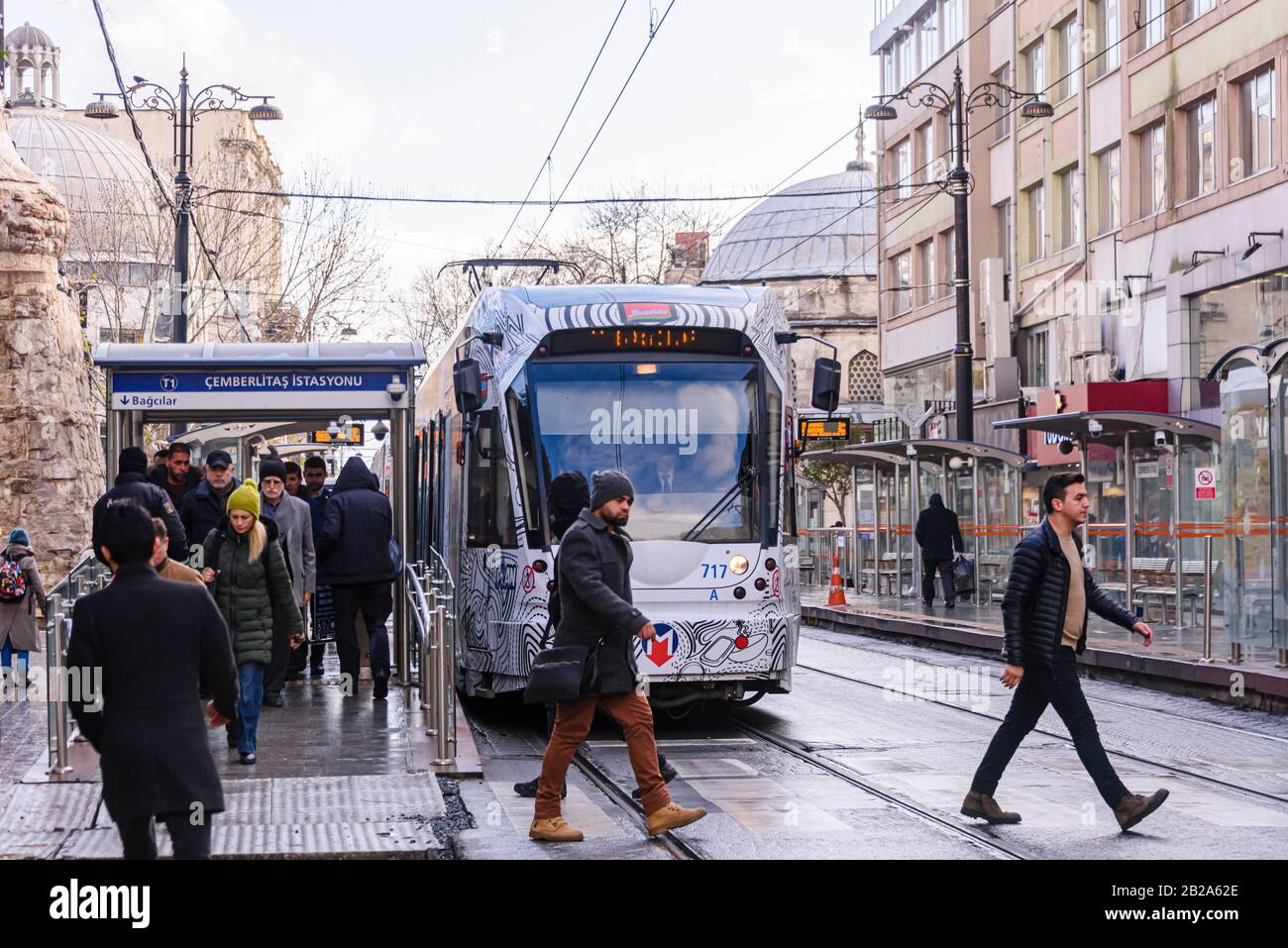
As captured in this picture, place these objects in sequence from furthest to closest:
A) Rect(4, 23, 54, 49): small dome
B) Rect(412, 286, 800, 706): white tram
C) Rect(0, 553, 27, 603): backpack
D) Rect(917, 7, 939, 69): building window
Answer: Rect(4, 23, 54, 49): small dome
Rect(917, 7, 939, 69): building window
Rect(0, 553, 27, 603): backpack
Rect(412, 286, 800, 706): white tram

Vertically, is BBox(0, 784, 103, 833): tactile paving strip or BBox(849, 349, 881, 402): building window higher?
BBox(849, 349, 881, 402): building window

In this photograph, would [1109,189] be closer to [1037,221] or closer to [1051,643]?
[1037,221]

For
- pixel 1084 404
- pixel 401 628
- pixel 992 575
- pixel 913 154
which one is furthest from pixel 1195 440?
pixel 913 154

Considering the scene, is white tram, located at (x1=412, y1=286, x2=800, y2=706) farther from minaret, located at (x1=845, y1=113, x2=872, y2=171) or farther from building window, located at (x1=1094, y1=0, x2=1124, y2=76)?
minaret, located at (x1=845, y1=113, x2=872, y2=171)

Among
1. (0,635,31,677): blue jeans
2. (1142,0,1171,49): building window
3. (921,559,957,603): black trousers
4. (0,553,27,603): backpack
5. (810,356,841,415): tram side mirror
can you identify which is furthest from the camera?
(1142,0,1171,49): building window

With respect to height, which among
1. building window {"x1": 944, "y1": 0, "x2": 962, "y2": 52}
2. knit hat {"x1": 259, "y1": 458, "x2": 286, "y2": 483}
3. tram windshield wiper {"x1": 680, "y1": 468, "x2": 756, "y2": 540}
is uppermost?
building window {"x1": 944, "y1": 0, "x2": 962, "y2": 52}

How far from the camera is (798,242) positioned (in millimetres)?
74125

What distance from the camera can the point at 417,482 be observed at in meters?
22.2

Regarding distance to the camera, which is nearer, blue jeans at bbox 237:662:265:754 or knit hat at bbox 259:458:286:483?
blue jeans at bbox 237:662:265:754

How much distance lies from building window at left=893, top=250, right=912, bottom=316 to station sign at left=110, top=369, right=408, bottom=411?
34.2m

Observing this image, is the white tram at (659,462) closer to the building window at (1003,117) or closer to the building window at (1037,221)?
the building window at (1037,221)

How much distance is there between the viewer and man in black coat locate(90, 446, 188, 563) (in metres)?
12.0

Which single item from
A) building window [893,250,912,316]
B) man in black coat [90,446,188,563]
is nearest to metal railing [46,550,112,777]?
man in black coat [90,446,188,563]
